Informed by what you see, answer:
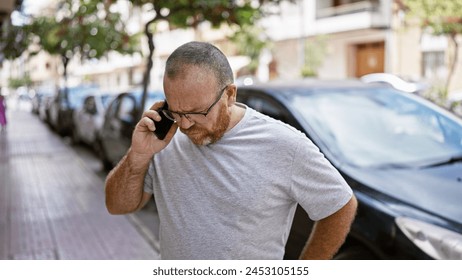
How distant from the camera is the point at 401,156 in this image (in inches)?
130

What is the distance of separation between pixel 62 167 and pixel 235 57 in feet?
63.3

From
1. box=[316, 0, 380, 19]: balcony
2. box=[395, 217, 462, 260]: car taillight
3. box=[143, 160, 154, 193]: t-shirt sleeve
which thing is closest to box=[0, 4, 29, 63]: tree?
box=[395, 217, 462, 260]: car taillight

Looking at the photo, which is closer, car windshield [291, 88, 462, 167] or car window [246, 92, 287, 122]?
car windshield [291, 88, 462, 167]

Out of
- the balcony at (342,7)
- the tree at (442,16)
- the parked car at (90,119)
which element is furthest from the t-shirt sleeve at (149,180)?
the balcony at (342,7)

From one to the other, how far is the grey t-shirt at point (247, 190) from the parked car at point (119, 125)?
5.63 metres

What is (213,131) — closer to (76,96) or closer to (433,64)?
(76,96)

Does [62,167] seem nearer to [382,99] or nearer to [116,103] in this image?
[116,103]

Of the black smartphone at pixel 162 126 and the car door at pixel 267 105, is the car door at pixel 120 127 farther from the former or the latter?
the black smartphone at pixel 162 126

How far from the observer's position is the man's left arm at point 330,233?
5.87ft

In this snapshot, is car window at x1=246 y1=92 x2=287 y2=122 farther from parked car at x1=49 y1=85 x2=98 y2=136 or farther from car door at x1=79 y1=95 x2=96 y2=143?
parked car at x1=49 y1=85 x2=98 y2=136

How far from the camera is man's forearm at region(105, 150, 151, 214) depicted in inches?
71.9

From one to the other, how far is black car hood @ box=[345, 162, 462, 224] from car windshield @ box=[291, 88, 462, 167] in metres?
0.11
